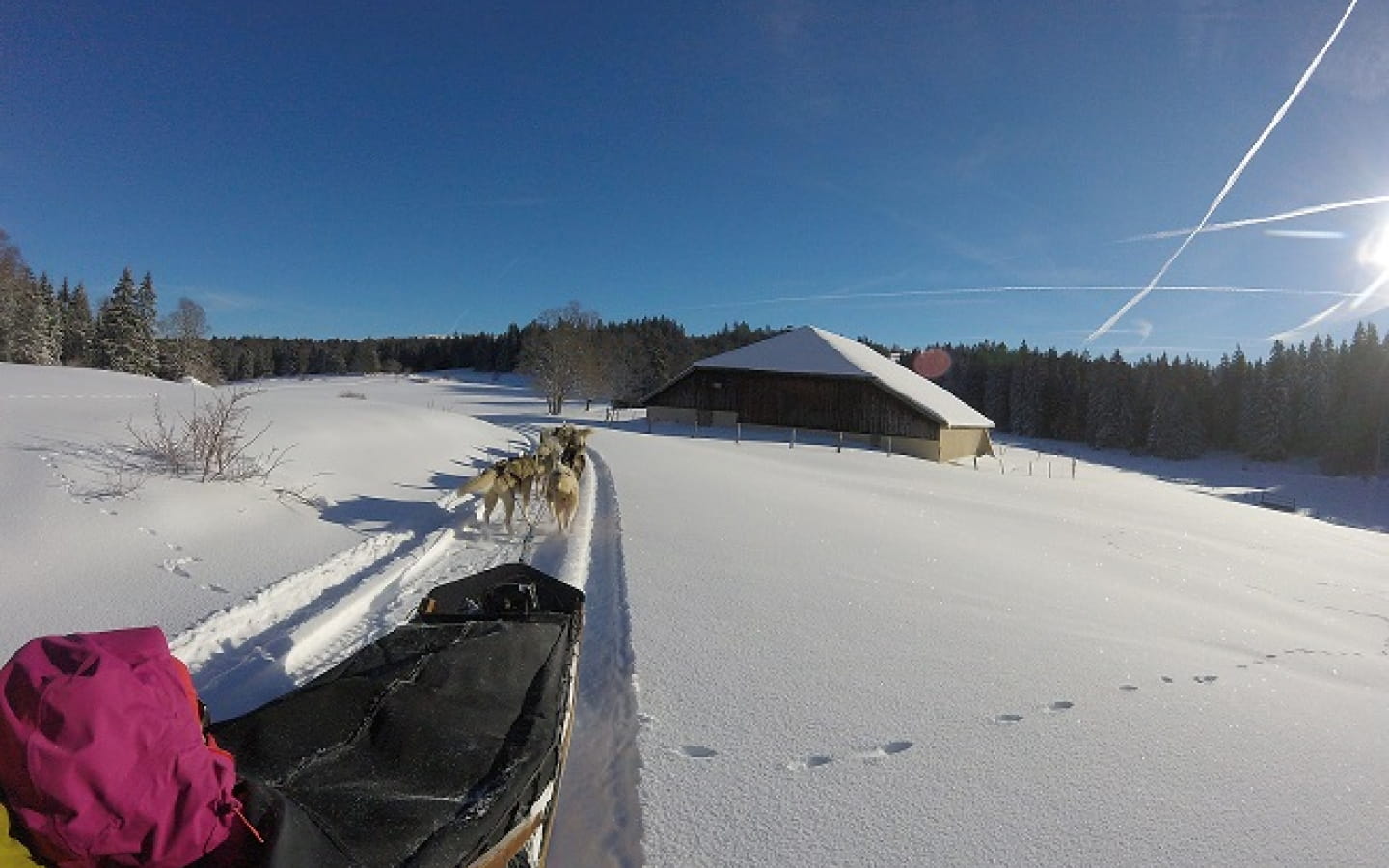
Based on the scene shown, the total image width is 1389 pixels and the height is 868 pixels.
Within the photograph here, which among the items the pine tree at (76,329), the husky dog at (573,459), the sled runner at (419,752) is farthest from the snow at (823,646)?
the pine tree at (76,329)

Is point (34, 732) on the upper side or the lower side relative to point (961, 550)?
upper

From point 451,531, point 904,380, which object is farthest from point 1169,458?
point 451,531

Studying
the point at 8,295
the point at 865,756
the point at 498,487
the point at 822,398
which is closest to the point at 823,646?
the point at 865,756

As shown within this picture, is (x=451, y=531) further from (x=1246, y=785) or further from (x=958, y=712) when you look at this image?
(x=1246, y=785)

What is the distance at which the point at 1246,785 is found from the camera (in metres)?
3.37

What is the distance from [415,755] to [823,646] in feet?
10.9

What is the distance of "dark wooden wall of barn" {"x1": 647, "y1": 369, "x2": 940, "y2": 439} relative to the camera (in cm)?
3809

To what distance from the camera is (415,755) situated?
2.71 meters

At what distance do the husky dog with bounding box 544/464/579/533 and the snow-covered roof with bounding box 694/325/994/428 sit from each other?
30.7 m

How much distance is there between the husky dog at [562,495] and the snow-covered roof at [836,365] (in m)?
30.7

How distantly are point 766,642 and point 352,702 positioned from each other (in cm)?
315

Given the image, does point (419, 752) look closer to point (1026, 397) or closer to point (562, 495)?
point (562, 495)

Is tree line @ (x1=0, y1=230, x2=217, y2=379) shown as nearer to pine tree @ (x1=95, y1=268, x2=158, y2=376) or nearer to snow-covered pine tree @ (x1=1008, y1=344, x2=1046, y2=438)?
pine tree @ (x1=95, y1=268, x2=158, y2=376)

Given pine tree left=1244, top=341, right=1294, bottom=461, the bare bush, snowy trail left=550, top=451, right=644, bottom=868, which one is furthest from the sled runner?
pine tree left=1244, top=341, right=1294, bottom=461
